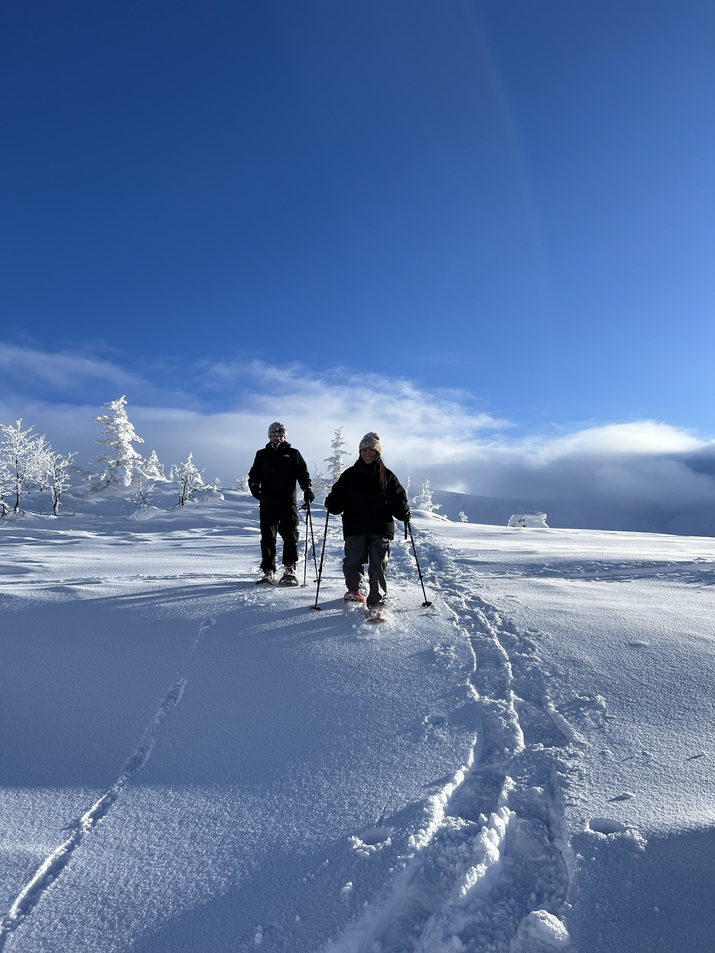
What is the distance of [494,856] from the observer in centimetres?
226

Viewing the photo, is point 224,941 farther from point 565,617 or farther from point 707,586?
point 707,586

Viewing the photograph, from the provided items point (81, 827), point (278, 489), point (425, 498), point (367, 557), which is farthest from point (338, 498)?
point (425, 498)

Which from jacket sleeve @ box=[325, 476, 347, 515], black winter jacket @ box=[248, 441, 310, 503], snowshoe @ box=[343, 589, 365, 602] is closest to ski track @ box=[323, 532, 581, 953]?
snowshoe @ box=[343, 589, 365, 602]

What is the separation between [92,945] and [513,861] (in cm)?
177

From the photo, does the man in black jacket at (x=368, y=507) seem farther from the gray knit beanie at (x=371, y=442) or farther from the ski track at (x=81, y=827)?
the ski track at (x=81, y=827)

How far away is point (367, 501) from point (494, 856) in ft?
13.8

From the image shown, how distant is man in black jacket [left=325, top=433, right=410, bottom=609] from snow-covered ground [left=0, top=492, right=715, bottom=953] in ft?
2.01

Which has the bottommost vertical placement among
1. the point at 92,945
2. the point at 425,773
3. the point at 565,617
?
the point at 92,945

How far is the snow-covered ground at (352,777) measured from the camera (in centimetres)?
198

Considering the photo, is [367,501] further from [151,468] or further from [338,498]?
[151,468]

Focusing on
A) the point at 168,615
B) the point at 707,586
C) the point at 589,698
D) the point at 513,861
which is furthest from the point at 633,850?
the point at 707,586

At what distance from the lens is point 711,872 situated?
6.88 ft

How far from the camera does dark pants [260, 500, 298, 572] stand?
7.36 metres

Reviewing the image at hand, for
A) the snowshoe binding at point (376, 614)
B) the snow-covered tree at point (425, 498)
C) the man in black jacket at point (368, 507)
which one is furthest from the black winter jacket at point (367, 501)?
the snow-covered tree at point (425, 498)
